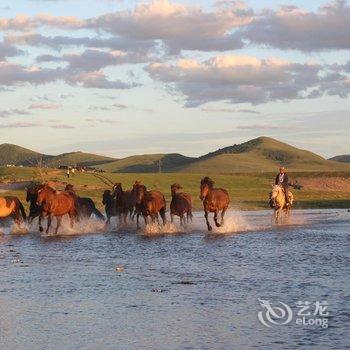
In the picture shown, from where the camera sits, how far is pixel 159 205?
109 ft

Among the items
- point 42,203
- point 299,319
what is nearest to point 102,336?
point 299,319

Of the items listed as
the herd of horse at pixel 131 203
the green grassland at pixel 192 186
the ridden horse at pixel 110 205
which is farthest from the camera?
the green grassland at pixel 192 186

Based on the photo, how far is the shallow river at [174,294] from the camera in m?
11.4

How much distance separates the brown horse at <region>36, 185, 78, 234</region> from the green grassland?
25180mm

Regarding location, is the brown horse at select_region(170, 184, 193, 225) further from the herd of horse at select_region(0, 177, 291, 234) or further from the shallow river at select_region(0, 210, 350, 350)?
the shallow river at select_region(0, 210, 350, 350)

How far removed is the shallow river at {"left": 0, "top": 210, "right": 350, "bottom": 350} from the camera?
11.4 metres

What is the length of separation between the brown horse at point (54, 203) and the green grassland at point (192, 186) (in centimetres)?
2518

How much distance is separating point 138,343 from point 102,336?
0.68 metres

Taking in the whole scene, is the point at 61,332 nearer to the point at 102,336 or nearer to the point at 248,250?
the point at 102,336

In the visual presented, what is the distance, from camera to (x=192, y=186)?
8406 cm

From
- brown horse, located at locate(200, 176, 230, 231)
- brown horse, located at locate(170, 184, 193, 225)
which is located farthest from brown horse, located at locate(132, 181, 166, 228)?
brown horse, located at locate(200, 176, 230, 231)

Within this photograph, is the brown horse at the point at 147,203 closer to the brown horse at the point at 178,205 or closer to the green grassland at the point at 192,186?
the brown horse at the point at 178,205

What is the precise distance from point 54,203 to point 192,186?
2058 inches

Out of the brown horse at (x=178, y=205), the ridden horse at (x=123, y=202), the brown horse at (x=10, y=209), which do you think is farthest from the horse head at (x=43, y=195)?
the brown horse at (x=178, y=205)
